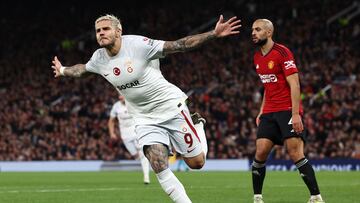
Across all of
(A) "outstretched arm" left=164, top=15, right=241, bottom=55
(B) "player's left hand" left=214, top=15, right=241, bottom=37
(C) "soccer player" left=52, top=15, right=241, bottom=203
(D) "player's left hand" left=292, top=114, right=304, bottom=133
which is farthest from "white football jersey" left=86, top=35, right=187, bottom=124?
(D) "player's left hand" left=292, top=114, right=304, bottom=133

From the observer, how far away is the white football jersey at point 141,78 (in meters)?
9.46

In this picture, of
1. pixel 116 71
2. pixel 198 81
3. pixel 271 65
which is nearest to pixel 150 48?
pixel 116 71

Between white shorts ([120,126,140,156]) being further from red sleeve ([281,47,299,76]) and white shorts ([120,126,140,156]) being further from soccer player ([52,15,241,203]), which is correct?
soccer player ([52,15,241,203])

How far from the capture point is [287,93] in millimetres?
11180

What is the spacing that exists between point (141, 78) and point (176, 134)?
2.59 feet

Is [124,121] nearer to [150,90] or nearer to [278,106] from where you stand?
[278,106]

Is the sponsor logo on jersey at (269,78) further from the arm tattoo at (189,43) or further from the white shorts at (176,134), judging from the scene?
the arm tattoo at (189,43)

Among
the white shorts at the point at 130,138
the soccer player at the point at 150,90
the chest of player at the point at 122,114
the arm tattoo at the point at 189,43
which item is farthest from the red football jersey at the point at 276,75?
the chest of player at the point at 122,114

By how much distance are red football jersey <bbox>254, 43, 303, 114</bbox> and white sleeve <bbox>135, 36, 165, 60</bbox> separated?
224cm

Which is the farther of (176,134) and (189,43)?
(176,134)

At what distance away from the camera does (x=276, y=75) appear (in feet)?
36.6

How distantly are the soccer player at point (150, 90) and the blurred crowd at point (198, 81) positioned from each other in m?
18.8

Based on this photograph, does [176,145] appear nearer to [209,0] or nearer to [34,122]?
[34,122]

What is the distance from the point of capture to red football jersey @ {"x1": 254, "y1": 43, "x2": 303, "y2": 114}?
36.4 feet
